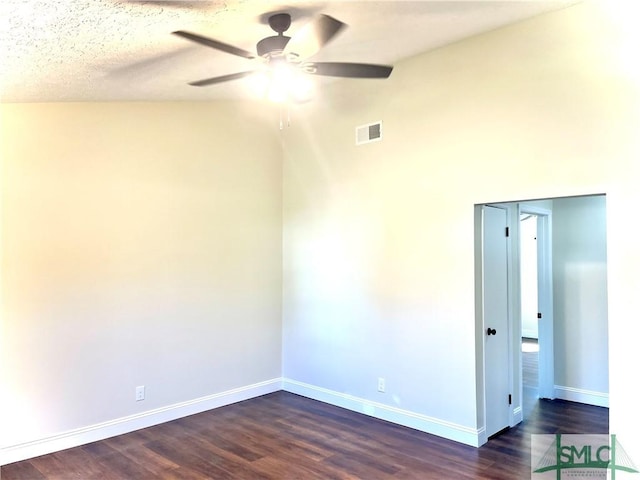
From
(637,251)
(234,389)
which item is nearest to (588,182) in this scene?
(637,251)

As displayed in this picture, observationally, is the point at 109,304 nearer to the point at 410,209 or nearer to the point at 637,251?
the point at 410,209

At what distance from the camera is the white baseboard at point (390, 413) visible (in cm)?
380

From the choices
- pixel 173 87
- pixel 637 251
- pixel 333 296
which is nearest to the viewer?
pixel 637 251

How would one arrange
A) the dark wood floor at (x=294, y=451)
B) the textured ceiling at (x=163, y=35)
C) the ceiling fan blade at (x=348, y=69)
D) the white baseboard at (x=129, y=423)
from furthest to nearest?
the white baseboard at (x=129, y=423)
the dark wood floor at (x=294, y=451)
the ceiling fan blade at (x=348, y=69)
the textured ceiling at (x=163, y=35)

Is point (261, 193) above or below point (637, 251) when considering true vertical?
above

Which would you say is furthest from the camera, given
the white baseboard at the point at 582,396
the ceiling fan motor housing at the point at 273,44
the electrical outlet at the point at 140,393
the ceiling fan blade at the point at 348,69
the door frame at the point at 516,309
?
the white baseboard at the point at 582,396

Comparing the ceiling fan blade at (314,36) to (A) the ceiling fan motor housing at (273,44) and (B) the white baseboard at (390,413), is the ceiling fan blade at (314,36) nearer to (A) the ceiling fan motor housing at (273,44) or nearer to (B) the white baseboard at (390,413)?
(A) the ceiling fan motor housing at (273,44)

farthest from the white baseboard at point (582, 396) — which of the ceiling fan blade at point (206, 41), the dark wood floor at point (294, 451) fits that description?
the ceiling fan blade at point (206, 41)

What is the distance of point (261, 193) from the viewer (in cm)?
519

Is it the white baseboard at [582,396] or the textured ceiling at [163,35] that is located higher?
the textured ceiling at [163,35]

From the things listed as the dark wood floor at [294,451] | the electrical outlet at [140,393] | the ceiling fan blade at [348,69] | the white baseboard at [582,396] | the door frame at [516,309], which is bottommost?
the dark wood floor at [294,451]

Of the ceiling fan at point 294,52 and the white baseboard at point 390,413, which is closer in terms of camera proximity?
the ceiling fan at point 294,52

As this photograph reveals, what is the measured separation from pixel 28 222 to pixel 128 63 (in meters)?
1.53

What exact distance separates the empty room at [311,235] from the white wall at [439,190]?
19 mm
